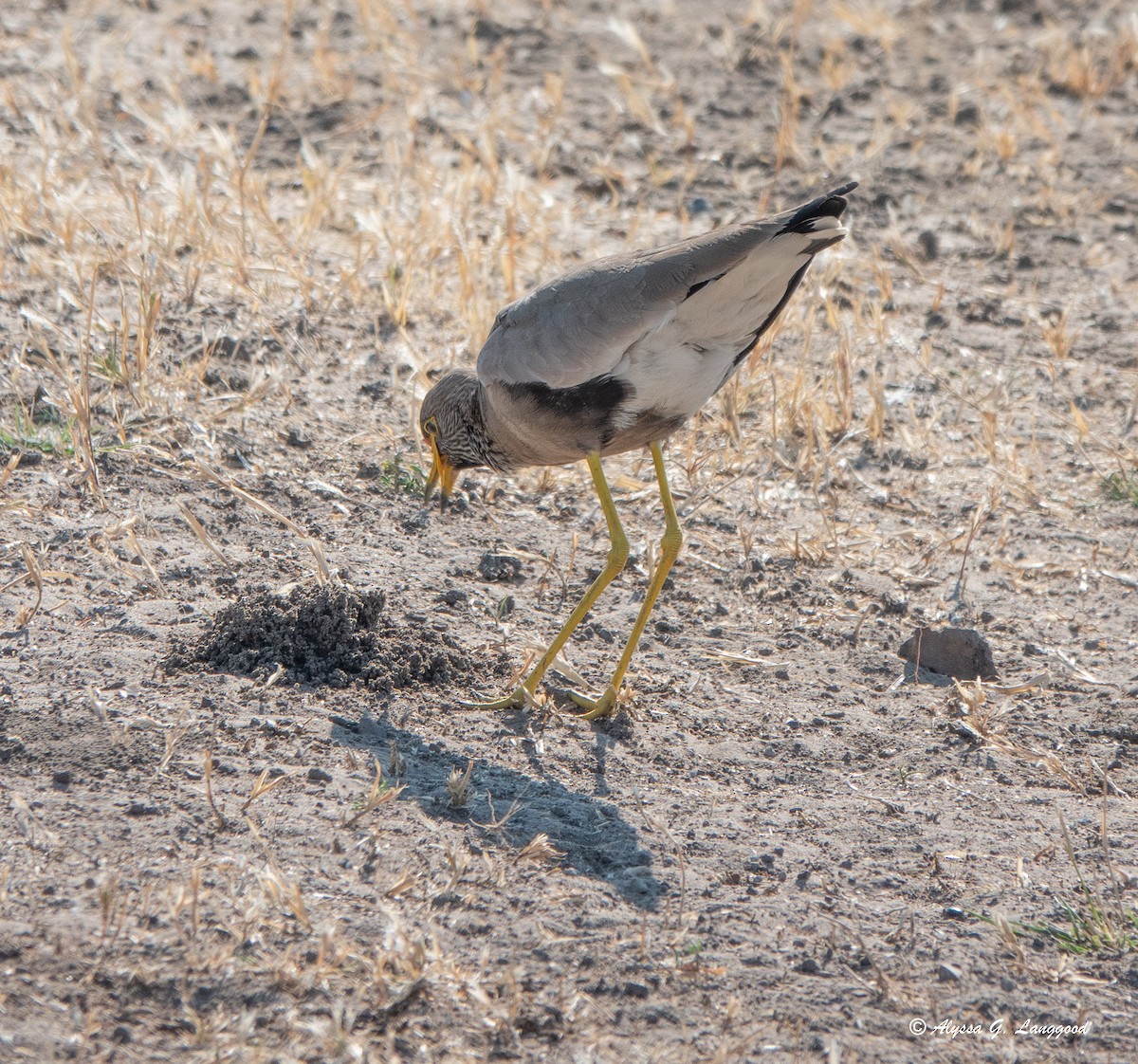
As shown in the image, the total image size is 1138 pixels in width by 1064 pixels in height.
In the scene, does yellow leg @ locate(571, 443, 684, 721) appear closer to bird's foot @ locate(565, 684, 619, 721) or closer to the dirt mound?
bird's foot @ locate(565, 684, 619, 721)

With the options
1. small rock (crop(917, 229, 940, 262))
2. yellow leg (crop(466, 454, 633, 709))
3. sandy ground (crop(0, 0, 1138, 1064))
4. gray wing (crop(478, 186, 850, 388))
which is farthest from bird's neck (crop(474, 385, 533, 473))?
small rock (crop(917, 229, 940, 262))

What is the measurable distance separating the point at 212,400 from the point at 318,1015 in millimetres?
3251

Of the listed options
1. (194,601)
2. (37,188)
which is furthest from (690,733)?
(37,188)

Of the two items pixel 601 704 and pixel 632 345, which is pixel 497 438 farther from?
pixel 601 704

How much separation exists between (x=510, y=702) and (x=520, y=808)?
0.64m

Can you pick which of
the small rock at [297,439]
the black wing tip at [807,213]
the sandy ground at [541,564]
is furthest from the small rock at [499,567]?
the black wing tip at [807,213]

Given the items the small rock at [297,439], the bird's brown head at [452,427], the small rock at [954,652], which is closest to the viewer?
the small rock at [954,652]

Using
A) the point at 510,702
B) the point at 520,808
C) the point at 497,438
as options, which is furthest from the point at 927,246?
the point at 520,808

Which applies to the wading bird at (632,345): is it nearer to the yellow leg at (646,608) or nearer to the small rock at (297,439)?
the yellow leg at (646,608)

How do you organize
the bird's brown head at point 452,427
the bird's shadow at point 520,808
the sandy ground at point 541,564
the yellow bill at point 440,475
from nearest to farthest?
the sandy ground at point 541,564, the bird's shadow at point 520,808, the bird's brown head at point 452,427, the yellow bill at point 440,475

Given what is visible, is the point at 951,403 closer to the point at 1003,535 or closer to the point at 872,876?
the point at 1003,535

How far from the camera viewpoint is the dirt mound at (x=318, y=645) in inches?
170

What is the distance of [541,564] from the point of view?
5.36 metres

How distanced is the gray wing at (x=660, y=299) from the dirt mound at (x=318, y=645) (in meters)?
0.97
